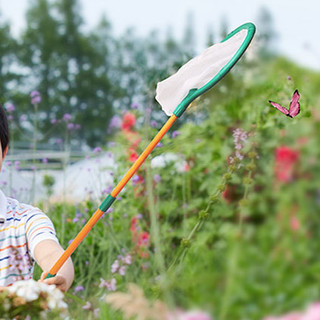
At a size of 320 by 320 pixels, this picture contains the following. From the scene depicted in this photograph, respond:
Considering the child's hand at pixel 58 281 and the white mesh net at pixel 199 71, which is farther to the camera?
the child's hand at pixel 58 281

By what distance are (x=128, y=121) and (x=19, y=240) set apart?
1.57 meters

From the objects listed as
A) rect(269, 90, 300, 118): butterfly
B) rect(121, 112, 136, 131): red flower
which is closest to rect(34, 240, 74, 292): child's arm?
rect(269, 90, 300, 118): butterfly

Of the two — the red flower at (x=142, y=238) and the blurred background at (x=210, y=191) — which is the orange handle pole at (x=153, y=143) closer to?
the blurred background at (x=210, y=191)

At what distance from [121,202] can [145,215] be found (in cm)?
15

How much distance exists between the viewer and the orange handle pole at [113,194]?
930 mm

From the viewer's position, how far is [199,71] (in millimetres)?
911

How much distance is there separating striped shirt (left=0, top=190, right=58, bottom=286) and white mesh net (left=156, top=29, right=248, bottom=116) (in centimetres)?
58

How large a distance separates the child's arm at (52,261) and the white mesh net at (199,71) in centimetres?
47

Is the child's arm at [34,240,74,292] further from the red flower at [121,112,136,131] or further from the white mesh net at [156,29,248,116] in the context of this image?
the red flower at [121,112,136,131]

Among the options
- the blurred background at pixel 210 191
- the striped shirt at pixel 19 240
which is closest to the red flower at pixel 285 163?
the blurred background at pixel 210 191

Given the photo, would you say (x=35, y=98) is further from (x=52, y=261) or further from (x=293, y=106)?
(x=293, y=106)

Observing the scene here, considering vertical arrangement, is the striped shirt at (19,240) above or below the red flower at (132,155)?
below

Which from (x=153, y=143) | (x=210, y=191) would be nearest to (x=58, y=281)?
(x=153, y=143)

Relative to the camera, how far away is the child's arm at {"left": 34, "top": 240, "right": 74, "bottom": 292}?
1.12m
